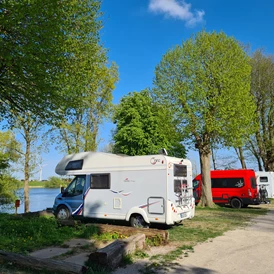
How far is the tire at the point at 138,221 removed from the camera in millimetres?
10109

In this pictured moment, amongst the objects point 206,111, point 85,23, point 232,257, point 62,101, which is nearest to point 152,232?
point 232,257

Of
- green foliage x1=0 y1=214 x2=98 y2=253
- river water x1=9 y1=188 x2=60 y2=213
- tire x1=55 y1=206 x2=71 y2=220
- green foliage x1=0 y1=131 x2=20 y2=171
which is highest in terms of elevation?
green foliage x1=0 y1=131 x2=20 y2=171

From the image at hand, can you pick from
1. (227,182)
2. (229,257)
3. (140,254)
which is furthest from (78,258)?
(227,182)

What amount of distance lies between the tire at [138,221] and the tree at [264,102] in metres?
22.2

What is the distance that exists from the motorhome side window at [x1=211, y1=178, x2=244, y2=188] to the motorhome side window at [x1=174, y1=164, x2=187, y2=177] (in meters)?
10.7

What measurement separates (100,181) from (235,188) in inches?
493

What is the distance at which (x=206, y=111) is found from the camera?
58.6 ft

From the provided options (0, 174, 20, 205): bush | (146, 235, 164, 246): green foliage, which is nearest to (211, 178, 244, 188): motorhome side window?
(146, 235, 164, 246): green foliage

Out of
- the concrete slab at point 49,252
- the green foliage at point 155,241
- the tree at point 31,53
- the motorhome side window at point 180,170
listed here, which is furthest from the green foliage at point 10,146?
the green foliage at point 155,241

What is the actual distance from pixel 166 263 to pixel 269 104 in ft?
91.7

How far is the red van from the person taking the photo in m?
19.8

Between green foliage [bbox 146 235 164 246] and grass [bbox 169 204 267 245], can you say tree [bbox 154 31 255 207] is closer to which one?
grass [bbox 169 204 267 245]

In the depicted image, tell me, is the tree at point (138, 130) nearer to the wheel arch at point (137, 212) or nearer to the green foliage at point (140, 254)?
the wheel arch at point (137, 212)

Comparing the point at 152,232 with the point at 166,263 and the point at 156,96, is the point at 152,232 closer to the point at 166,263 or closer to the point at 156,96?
the point at 166,263
